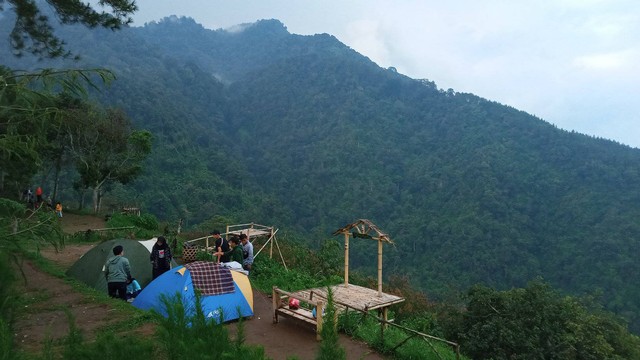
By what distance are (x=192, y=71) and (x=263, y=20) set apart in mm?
90418

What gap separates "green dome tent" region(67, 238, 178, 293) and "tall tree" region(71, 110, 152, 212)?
14060 mm

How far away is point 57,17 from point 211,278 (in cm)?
640

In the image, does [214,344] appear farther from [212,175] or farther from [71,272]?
[212,175]

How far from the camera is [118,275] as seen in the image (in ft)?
28.5

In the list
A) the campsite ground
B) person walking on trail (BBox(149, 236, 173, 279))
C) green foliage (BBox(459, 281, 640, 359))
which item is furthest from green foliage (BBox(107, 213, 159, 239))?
green foliage (BBox(459, 281, 640, 359))

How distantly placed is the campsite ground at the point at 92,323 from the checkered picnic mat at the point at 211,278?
27.5 inches

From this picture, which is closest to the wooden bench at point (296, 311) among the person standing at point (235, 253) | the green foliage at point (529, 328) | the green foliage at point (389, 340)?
the green foliage at point (389, 340)

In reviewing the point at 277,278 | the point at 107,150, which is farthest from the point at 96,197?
the point at 277,278

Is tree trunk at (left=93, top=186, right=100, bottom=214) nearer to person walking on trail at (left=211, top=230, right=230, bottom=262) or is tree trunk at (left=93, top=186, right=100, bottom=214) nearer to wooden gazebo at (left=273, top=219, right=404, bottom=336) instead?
person walking on trail at (left=211, top=230, right=230, bottom=262)

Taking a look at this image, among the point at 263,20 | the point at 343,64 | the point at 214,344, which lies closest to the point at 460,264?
the point at 214,344

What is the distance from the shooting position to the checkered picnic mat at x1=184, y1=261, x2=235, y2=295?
8102mm

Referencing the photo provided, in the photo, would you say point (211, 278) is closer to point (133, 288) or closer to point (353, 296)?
point (133, 288)

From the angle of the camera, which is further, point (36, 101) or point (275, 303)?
point (275, 303)

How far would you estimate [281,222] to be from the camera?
194ft
